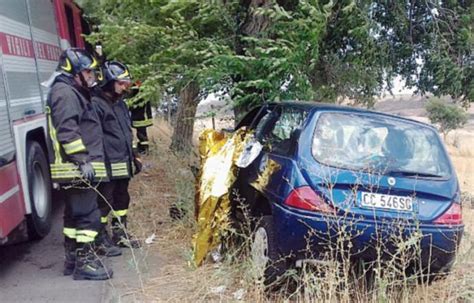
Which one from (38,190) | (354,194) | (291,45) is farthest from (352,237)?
(38,190)

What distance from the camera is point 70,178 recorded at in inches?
170

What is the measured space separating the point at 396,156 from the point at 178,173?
13.9 ft

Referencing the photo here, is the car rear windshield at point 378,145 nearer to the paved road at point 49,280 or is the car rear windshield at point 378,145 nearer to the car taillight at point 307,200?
the car taillight at point 307,200

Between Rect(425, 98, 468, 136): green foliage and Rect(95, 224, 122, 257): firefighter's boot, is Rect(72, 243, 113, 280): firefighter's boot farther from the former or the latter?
Rect(425, 98, 468, 136): green foliage

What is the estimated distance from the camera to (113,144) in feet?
16.4

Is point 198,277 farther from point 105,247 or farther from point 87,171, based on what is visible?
point 87,171

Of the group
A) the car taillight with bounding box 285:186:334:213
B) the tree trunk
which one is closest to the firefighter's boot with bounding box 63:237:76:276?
the car taillight with bounding box 285:186:334:213

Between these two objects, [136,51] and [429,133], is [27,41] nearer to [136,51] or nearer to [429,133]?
[136,51]

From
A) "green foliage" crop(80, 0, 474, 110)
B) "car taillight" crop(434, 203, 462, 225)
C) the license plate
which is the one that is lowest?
"car taillight" crop(434, 203, 462, 225)

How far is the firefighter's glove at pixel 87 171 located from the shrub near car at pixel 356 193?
1.30 meters

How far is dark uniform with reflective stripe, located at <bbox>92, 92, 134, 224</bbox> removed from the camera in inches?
194

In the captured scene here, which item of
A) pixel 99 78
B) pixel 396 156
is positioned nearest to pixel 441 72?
pixel 396 156

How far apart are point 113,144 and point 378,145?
235cm

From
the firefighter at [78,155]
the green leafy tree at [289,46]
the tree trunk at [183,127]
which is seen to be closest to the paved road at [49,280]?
the firefighter at [78,155]
